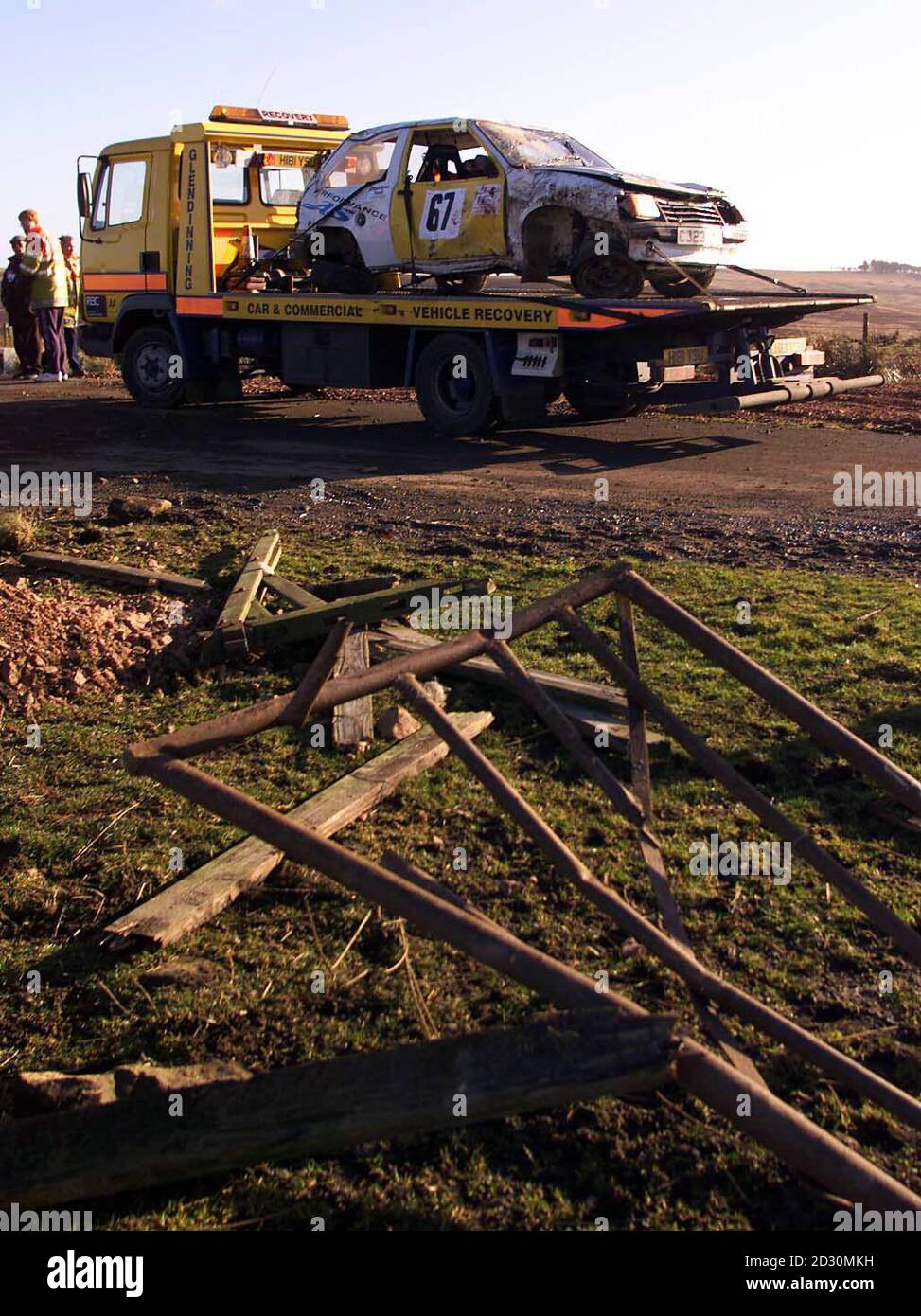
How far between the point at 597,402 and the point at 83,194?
7129 millimetres

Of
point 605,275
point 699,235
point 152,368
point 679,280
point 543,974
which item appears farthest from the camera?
point 152,368

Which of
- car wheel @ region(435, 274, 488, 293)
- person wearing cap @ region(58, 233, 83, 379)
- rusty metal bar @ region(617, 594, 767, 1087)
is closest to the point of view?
rusty metal bar @ region(617, 594, 767, 1087)

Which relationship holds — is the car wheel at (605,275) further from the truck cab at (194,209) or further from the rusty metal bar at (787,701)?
the rusty metal bar at (787,701)

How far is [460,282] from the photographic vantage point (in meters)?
14.1

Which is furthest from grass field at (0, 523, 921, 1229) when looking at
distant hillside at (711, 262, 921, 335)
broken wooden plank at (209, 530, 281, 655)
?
distant hillside at (711, 262, 921, 335)

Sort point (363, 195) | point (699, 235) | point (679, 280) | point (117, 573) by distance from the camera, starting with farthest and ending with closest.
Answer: point (363, 195) → point (679, 280) → point (699, 235) → point (117, 573)

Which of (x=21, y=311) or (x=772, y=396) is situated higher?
(x=21, y=311)

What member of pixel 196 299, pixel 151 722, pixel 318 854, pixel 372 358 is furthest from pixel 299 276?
pixel 318 854

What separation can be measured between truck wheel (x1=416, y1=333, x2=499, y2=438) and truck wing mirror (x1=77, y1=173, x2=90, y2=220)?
5499 millimetres

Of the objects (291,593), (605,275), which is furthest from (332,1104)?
(605,275)

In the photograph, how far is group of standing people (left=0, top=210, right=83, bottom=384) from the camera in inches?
726

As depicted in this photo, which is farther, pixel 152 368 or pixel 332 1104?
pixel 152 368

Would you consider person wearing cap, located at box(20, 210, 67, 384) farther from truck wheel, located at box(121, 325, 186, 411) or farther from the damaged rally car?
the damaged rally car

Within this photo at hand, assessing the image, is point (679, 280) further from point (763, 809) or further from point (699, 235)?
point (763, 809)
